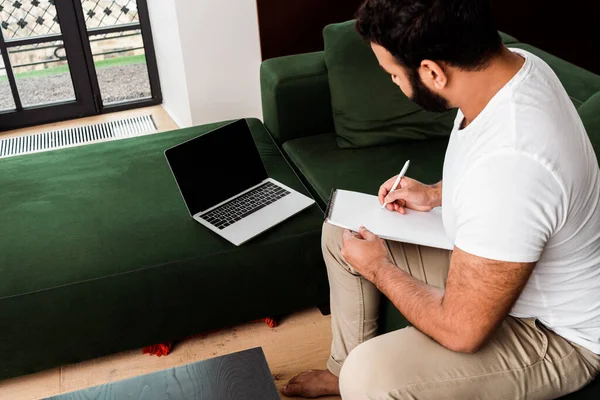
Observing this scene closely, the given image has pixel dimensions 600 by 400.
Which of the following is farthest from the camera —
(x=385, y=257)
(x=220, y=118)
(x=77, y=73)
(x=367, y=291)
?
(x=77, y=73)

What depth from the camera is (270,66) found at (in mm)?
2338

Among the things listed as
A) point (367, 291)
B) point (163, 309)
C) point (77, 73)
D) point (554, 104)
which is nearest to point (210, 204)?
point (163, 309)

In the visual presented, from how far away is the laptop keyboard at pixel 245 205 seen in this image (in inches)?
71.5

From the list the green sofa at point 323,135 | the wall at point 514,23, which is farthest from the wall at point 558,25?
the green sofa at point 323,135

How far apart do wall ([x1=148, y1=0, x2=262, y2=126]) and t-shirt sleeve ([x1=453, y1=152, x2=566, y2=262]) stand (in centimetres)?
196

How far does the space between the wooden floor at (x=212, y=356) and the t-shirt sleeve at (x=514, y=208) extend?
900 mm

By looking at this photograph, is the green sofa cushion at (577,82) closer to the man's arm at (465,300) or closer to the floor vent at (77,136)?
the man's arm at (465,300)

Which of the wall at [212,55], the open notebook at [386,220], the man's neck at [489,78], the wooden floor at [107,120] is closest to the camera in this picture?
the man's neck at [489,78]

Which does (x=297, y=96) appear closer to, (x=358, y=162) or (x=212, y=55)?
(x=358, y=162)

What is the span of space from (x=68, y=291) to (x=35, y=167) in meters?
0.70

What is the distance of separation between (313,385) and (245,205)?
0.55 metres

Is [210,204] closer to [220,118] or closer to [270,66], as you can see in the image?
[270,66]

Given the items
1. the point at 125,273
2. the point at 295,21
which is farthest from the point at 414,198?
the point at 295,21

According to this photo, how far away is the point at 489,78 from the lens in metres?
1.13
